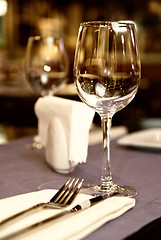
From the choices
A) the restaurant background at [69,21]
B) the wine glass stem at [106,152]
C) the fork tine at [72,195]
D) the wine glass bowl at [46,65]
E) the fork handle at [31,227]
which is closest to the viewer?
the fork handle at [31,227]

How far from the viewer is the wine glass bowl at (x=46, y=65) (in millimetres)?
981

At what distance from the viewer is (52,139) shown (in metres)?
0.77

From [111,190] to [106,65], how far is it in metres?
0.19

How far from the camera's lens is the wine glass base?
606mm

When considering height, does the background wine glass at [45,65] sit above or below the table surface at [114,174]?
above

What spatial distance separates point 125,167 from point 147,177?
0.26 feet

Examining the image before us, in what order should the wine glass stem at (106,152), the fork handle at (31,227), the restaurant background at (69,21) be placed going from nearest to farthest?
the fork handle at (31,227), the wine glass stem at (106,152), the restaurant background at (69,21)

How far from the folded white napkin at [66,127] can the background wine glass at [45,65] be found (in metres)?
0.16

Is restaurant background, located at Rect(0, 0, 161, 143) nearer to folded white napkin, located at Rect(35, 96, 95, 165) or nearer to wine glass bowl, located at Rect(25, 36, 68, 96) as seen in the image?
wine glass bowl, located at Rect(25, 36, 68, 96)

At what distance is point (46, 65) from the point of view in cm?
99

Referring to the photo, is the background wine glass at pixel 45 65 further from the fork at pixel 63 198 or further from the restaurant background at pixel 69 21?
the restaurant background at pixel 69 21

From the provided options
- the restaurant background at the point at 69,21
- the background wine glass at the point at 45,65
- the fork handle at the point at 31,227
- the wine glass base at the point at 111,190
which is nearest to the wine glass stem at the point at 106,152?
the wine glass base at the point at 111,190

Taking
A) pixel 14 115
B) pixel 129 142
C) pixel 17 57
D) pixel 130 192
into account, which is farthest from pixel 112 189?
pixel 17 57

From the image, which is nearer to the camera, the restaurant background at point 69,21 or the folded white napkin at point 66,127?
the folded white napkin at point 66,127
